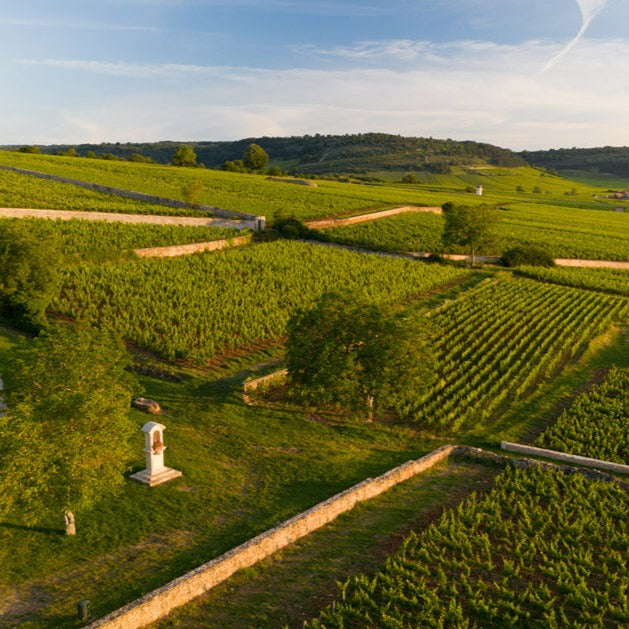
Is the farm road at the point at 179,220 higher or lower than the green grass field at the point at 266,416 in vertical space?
higher

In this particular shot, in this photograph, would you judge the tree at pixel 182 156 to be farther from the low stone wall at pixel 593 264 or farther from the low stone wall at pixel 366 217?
the low stone wall at pixel 593 264

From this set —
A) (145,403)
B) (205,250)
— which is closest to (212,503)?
(145,403)

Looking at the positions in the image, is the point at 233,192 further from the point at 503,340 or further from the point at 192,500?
the point at 192,500

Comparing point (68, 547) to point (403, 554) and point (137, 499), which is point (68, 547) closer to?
point (137, 499)

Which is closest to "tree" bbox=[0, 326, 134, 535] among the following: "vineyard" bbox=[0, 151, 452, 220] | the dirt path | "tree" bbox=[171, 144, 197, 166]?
the dirt path

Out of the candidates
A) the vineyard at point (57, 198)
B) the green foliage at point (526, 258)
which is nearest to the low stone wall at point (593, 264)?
the green foliage at point (526, 258)
